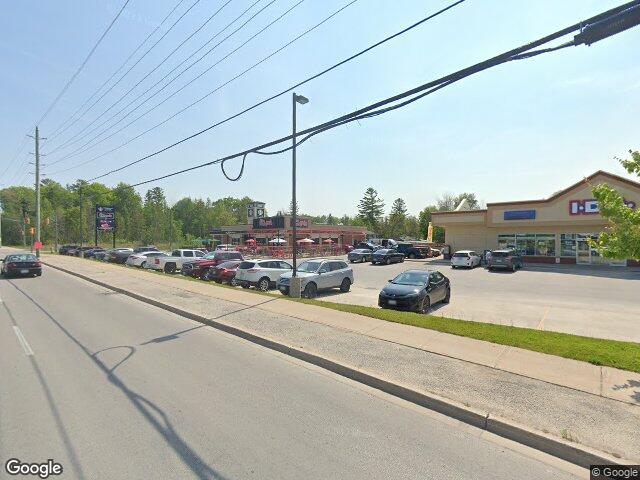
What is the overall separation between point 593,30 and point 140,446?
773 cm

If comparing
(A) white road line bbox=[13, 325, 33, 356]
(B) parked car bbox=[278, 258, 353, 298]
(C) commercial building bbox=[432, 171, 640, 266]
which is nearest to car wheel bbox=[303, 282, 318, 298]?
(B) parked car bbox=[278, 258, 353, 298]

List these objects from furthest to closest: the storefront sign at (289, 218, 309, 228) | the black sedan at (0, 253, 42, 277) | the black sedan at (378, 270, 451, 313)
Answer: the storefront sign at (289, 218, 309, 228)
the black sedan at (0, 253, 42, 277)
the black sedan at (378, 270, 451, 313)

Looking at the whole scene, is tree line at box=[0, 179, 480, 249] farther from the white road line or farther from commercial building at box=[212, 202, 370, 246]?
the white road line

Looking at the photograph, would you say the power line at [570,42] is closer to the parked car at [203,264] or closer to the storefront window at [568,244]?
the parked car at [203,264]

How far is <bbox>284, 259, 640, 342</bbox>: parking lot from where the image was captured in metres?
11.3

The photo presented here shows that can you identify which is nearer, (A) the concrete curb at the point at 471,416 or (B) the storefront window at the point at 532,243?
(A) the concrete curb at the point at 471,416

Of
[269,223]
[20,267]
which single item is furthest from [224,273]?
[269,223]

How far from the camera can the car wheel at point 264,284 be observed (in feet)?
58.6

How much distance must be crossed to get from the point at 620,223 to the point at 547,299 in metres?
10.7

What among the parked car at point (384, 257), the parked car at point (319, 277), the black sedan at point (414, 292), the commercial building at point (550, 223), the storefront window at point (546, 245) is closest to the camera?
the black sedan at point (414, 292)

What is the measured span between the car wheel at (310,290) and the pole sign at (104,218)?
38486 millimetres

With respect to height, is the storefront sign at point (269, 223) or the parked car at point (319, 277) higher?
the storefront sign at point (269, 223)

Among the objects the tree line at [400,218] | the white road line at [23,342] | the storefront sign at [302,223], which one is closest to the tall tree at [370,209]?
the tree line at [400,218]

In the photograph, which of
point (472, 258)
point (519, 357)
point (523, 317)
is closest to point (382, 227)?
point (472, 258)
